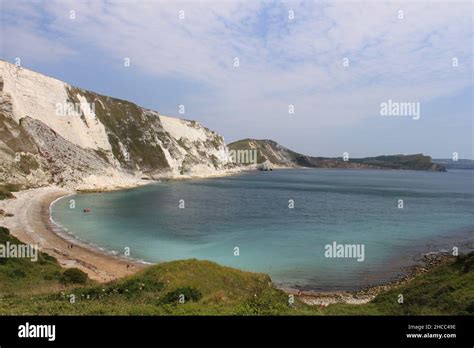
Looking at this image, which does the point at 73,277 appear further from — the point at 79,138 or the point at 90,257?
the point at 79,138

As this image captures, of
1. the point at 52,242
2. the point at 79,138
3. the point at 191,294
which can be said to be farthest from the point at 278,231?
the point at 79,138

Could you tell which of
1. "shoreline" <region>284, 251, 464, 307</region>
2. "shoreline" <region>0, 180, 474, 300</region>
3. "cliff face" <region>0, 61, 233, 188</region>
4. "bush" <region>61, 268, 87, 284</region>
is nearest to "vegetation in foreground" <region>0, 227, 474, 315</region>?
"bush" <region>61, 268, 87, 284</region>

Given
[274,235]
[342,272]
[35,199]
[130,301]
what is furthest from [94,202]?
[130,301]

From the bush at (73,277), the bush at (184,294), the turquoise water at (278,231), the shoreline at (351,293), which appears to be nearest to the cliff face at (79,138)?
the turquoise water at (278,231)

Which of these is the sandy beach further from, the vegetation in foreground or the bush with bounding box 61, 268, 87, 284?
the vegetation in foreground

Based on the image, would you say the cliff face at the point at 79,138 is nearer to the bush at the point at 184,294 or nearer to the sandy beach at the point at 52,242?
the sandy beach at the point at 52,242
